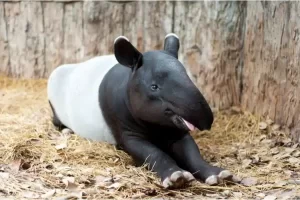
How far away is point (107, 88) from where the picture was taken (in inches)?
164

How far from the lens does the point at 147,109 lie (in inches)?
145

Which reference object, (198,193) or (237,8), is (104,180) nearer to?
(198,193)

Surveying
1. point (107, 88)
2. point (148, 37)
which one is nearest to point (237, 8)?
point (148, 37)

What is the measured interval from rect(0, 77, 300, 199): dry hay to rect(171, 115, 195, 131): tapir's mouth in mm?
330

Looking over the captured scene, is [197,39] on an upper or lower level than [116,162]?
upper

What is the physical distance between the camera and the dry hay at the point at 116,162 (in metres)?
3.40

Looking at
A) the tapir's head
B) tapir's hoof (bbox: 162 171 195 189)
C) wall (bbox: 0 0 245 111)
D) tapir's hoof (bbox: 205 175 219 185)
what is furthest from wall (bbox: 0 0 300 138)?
tapir's hoof (bbox: 162 171 195 189)

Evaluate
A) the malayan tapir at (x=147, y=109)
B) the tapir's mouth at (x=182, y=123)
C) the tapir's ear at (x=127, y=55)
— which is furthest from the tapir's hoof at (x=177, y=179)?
the tapir's ear at (x=127, y=55)

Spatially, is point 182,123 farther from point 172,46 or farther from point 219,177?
point 172,46

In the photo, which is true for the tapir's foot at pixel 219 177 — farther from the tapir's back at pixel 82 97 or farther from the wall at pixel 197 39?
the wall at pixel 197 39

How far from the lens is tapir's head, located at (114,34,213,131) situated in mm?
3410

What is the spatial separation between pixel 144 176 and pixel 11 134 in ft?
4.25

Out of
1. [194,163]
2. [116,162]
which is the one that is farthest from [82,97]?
[194,163]

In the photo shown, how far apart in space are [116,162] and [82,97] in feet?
2.31
